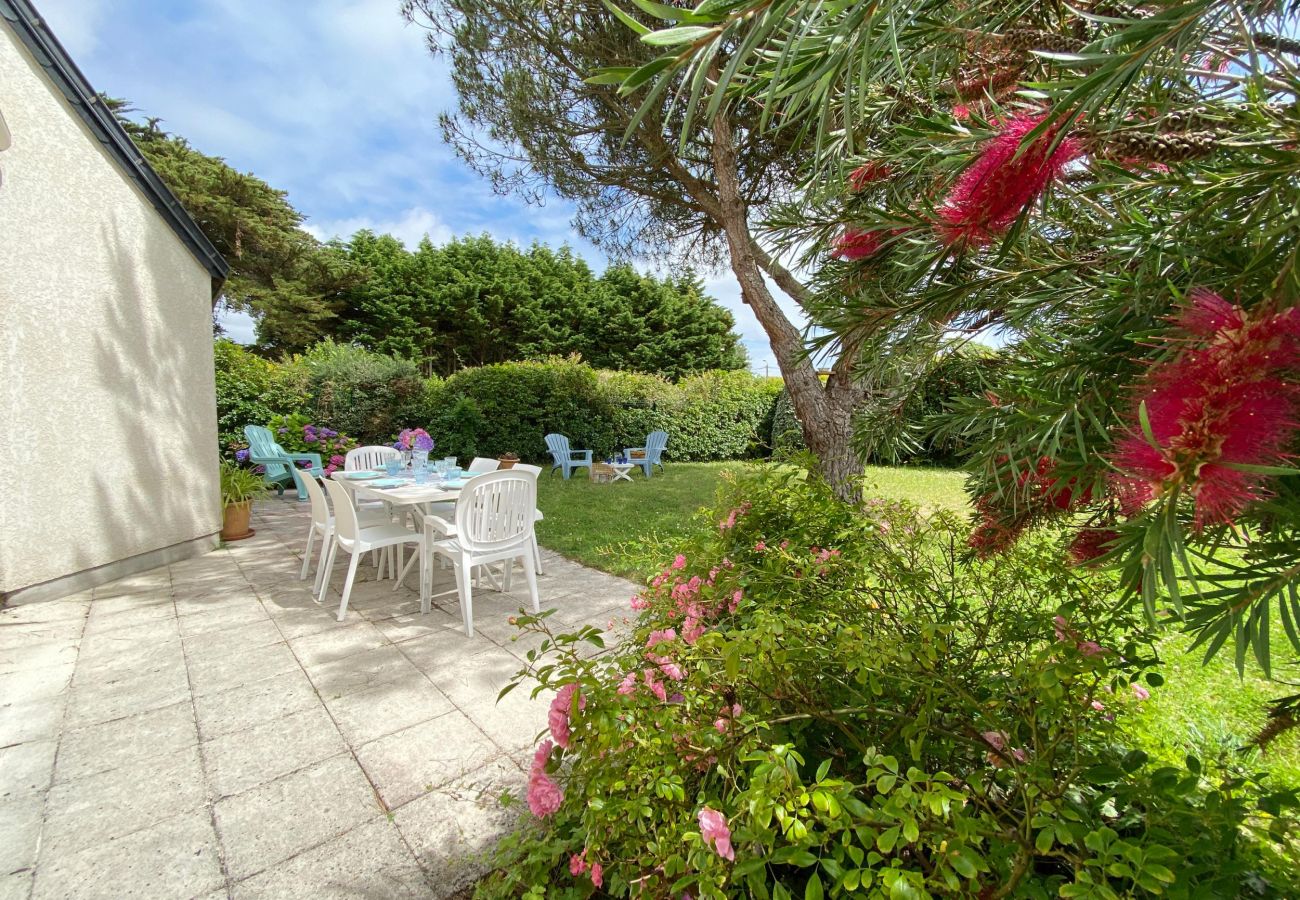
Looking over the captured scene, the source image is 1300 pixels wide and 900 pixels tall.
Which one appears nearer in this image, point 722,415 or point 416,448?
point 416,448

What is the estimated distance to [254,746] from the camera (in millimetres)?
1964

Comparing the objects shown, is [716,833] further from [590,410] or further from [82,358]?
[590,410]

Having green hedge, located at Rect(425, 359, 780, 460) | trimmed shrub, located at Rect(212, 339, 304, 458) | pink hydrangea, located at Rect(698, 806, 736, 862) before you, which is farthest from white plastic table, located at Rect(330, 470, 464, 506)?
green hedge, located at Rect(425, 359, 780, 460)

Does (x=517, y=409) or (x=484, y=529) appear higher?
(x=517, y=409)

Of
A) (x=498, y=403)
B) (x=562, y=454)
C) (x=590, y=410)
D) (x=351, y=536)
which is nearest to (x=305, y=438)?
(x=498, y=403)

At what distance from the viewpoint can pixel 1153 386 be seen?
44 cm

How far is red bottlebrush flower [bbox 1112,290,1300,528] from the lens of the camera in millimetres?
357

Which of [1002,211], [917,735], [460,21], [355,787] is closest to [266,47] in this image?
[460,21]

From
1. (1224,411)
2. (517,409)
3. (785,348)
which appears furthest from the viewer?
(517,409)

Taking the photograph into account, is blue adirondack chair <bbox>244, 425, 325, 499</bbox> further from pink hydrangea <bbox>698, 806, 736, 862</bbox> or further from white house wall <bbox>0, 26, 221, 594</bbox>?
pink hydrangea <bbox>698, 806, 736, 862</bbox>

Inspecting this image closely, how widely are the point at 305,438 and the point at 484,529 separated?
668 cm

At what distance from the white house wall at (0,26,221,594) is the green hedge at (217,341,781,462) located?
13.6 ft

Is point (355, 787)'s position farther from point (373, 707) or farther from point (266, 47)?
point (266, 47)

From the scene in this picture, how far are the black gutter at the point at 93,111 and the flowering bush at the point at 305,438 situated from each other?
3875mm
